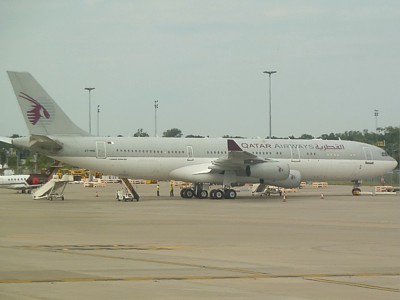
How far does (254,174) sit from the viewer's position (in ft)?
158

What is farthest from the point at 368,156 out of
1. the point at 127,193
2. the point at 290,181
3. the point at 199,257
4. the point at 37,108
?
the point at 199,257

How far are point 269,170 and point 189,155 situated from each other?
204 inches

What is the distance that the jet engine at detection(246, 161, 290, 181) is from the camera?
4769cm

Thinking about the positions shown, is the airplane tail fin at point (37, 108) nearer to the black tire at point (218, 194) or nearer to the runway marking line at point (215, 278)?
the black tire at point (218, 194)

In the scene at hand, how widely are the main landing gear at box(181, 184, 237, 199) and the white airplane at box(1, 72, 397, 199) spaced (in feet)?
0.20

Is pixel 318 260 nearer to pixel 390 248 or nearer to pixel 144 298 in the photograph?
pixel 390 248

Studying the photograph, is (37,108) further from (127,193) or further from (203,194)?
(203,194)

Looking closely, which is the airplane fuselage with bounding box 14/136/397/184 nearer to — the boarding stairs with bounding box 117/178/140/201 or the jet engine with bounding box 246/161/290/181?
the boarding stairs with bounding box 117/178/140/201

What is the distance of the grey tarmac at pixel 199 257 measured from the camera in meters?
12.6

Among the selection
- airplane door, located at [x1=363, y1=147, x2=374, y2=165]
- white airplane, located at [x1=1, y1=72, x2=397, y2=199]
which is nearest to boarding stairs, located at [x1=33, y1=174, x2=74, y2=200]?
white airplane, located at [x1=1, y1=72, x2=397, y2=199]

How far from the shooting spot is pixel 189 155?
49438 millimetres

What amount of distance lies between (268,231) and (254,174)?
2307cm

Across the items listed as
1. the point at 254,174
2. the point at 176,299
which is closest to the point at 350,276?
the point at 176,299

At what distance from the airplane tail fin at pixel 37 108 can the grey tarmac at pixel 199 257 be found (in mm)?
14380
